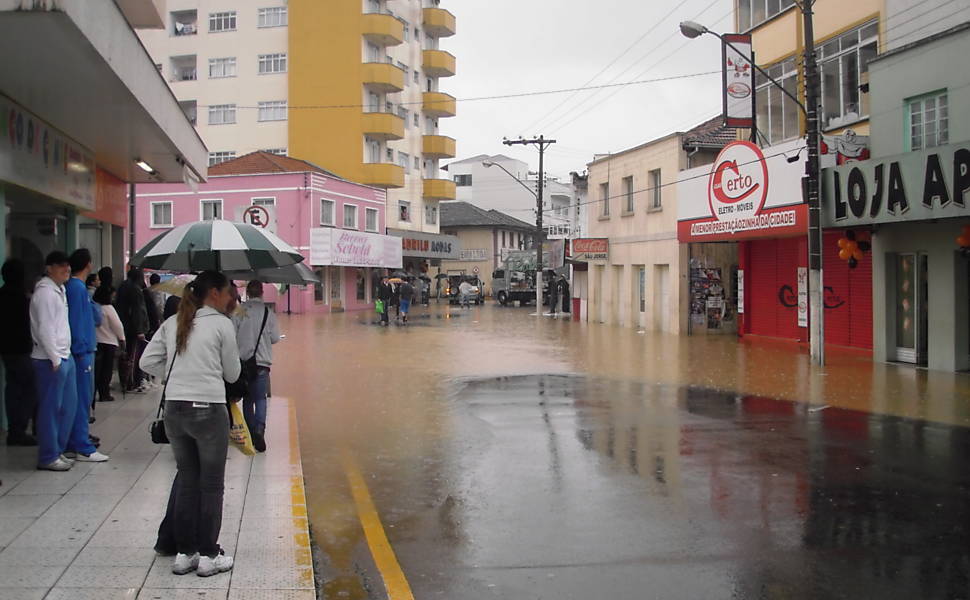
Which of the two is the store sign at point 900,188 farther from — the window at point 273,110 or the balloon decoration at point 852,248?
the window at point 273,110

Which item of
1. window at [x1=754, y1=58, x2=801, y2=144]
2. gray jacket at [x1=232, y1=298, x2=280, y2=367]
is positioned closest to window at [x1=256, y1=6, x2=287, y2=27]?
window at [x1=754, y1=58, x2=801, y2=144]

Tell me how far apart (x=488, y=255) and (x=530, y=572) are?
6875 centimetres

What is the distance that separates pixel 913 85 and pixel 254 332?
44.9 feet

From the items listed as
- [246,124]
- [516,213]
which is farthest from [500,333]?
[516,213]

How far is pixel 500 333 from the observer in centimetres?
2836

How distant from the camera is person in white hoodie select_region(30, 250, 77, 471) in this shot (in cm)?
718

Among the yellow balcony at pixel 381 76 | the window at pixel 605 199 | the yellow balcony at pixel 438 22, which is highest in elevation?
the yellow balcony at pixel 438 22

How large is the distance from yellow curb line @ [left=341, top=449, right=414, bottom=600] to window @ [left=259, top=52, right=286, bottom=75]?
48.3 metres

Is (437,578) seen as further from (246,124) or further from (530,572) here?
(246,124)

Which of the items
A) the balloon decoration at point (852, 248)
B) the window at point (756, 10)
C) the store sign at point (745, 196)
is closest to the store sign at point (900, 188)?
the balloon decoration at point (852, 248)

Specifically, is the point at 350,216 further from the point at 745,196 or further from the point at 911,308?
the point at 911,308

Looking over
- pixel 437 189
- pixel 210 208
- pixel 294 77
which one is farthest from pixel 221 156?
pixel 437 189

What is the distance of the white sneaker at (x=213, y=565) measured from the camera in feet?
16.4

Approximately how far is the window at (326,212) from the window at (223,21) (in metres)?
15.4
